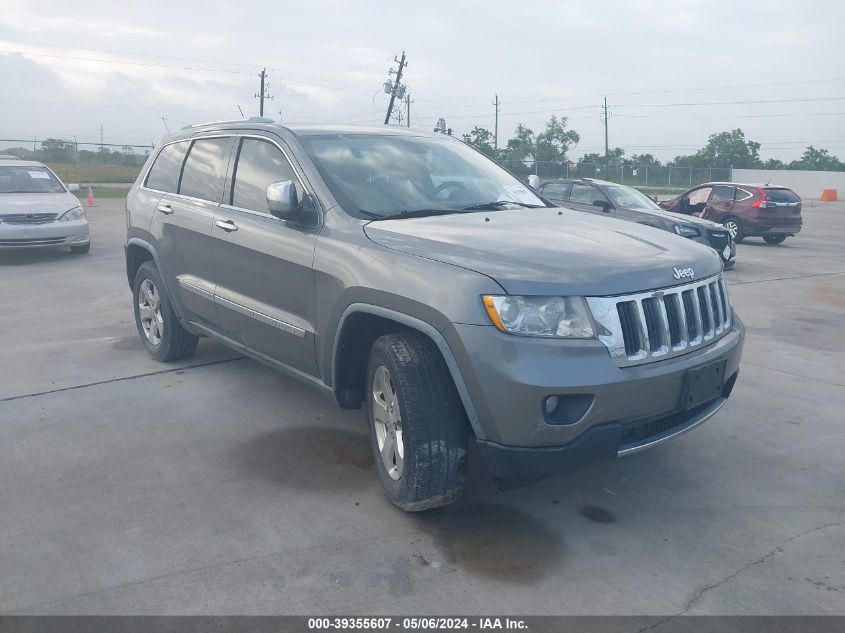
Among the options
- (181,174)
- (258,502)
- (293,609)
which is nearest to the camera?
(293,609)

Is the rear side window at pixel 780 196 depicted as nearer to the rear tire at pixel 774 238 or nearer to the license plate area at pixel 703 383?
the rear tire at pixel 774 238

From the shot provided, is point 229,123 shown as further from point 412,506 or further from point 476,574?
point 476,574

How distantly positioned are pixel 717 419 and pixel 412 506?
2.51 meters

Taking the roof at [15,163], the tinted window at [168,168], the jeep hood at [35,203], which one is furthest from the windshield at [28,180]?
the tinted window at [168,168]

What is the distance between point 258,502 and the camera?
394cm

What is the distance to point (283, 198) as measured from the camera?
4.08 meters

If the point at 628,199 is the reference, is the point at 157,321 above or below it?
below

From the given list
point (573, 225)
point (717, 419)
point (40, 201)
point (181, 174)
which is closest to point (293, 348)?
point (573, 225)

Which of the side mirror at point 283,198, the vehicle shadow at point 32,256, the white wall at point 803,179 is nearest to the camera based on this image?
the side mirror at point 283,198

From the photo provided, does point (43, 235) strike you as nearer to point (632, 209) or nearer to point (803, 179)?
point (632, 209)

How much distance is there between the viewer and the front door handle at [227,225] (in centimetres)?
489

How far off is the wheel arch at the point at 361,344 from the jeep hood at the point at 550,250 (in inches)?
10.9

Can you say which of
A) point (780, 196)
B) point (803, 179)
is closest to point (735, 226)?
point (780, 196)

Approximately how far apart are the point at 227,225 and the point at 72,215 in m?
8.54
